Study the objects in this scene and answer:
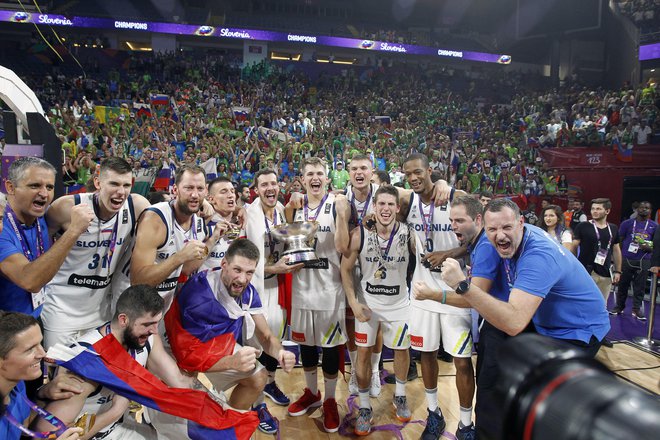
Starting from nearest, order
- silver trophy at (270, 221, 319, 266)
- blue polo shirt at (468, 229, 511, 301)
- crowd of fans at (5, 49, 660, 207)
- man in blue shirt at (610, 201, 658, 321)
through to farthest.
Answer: blue polo shirt at (468, 229, 511, 301) < silver trophy at (270, 221, 319, 266) < man in blue shirt at (610, 201, 658, 321) < crowd of fans at (5, 49, 660, 207)

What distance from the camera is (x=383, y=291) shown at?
4027 mm

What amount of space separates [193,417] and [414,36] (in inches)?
1196

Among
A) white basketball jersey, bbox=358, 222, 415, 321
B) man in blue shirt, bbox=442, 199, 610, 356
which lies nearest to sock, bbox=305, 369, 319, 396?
white basketball jersey, bbox=358, 222, 415, 321

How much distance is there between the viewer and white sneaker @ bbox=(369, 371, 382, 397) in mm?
4484

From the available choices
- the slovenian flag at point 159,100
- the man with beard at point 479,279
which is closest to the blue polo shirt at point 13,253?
the man with beard at point 479,279

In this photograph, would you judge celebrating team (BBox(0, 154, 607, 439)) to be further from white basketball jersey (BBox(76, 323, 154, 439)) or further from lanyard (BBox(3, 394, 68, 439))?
lanyard (BBox(3, 394, 68, 439))

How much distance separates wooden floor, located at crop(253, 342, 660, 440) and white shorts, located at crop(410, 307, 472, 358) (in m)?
0.72

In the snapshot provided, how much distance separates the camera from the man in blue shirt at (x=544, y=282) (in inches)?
98.3

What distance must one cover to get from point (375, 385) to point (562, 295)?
239cm

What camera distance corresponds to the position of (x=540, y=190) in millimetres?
13977

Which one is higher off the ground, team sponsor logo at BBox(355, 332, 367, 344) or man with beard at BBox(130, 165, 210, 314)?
man with beard at BBox(130, 165, 210, 314)

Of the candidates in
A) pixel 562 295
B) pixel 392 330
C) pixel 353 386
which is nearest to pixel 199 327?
pixel 392 330

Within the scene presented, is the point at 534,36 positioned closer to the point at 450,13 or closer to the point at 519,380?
the point at 450,13

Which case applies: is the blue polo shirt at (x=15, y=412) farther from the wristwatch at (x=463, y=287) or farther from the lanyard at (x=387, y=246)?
the lanyard at (x=387, y=246)
